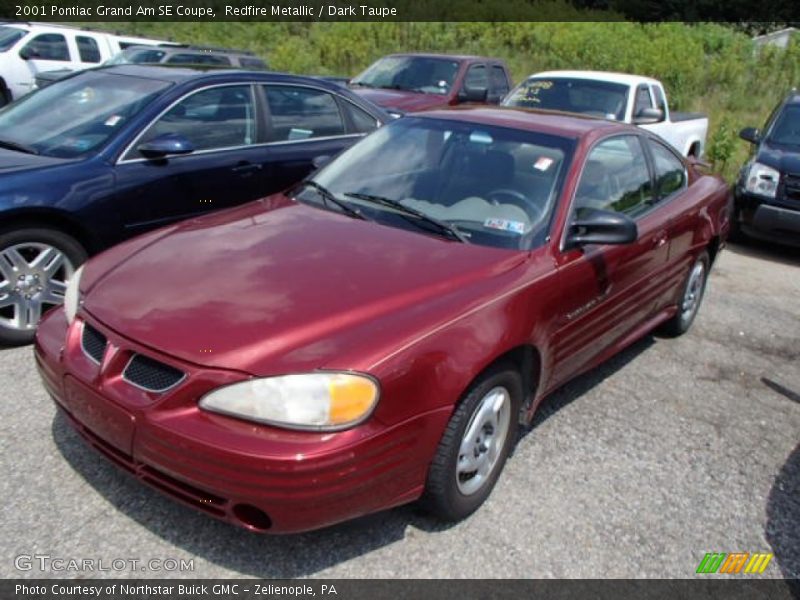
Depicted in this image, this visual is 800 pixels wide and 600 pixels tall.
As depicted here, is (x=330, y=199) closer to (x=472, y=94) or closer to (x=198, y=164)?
(x=198, y=164)

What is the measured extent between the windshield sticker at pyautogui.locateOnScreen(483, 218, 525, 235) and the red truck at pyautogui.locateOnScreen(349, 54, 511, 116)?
656cm

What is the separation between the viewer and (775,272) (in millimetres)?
7500

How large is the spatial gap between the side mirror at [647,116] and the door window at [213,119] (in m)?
5.69

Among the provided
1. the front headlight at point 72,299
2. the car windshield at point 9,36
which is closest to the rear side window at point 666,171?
the front headlight at point 72,299

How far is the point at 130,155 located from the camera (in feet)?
14.9

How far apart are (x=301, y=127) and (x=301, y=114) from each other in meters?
0.11

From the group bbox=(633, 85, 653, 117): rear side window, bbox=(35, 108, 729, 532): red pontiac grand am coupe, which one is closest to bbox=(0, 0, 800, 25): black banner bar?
bbox=(633, 85, 653, 117): rear side window

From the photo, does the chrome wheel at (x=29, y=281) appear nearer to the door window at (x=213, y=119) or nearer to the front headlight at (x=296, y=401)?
the door window at (x=213, y=119)

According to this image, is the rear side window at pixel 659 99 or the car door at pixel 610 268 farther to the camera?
the rear side window at pixel 659 99

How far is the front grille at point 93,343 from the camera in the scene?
8.70 feet

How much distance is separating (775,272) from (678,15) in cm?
4096

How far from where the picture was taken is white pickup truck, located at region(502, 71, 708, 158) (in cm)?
919

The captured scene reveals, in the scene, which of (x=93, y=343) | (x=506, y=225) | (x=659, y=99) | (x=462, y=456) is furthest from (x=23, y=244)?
(x=659, y=99)

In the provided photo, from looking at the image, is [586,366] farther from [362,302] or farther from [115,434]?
[115,434]
